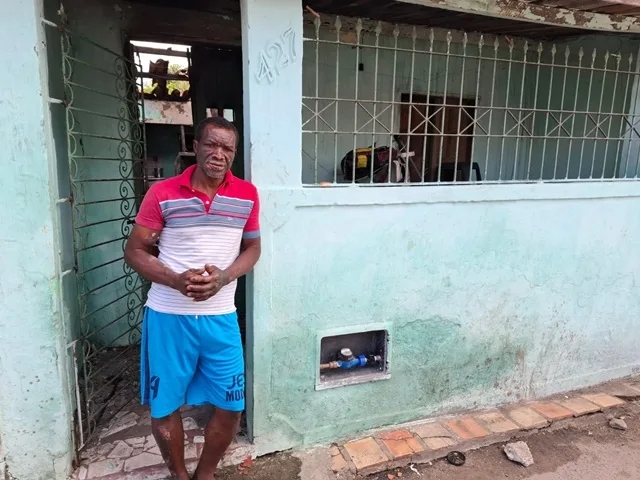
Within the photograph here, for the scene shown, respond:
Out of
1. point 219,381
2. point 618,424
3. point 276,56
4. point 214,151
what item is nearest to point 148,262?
point 214,151

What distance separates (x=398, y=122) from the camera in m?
4.72

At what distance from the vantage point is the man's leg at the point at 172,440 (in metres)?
2.23

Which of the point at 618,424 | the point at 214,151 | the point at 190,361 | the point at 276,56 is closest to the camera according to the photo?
the point at 214,151

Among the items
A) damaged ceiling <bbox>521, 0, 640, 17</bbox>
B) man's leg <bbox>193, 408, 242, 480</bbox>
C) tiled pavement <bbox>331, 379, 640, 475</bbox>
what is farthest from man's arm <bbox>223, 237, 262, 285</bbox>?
damaged ceiling <bbox>521, 0, 640, 17</bbox>

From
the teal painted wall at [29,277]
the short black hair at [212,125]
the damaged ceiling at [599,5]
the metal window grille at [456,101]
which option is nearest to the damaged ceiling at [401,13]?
the damaged ceiling at [599,5]

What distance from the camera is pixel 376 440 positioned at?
9.77 feet

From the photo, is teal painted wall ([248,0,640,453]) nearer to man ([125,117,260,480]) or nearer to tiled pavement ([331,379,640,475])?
tiled pavement ([331,379,640,475])

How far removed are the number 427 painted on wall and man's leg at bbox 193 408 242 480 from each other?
1.78 meters

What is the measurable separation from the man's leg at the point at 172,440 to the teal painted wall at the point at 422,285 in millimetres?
528

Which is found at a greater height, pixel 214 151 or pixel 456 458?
pixel 214 151

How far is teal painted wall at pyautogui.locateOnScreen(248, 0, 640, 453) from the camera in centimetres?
257

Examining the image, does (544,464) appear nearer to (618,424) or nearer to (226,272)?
(618,424)

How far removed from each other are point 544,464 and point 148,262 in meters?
2.75

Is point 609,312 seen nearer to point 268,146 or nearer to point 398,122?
point 398,122
